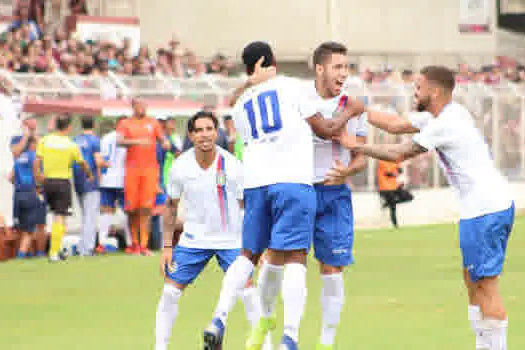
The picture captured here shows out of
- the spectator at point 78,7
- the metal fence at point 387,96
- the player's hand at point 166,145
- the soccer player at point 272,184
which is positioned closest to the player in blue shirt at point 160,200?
the player's hand at point 166,145

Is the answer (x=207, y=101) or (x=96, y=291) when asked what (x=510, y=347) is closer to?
(x=96, y=291)

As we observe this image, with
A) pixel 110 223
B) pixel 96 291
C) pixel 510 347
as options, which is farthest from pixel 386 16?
→ pixel 510 347

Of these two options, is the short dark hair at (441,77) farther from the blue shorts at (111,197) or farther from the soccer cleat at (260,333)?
the blue shorts at (111,197)

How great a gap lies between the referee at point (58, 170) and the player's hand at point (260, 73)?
423 inches

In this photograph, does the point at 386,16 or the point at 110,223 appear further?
the point at 386,16

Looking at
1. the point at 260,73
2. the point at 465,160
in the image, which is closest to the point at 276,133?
the point at 260,73

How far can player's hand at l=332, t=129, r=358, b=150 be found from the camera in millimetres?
9234

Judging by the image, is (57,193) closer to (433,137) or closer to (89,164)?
(89,164)

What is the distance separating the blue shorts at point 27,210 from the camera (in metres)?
20.1

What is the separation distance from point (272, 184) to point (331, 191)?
90 centimetres

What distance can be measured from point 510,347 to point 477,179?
222 centimetres

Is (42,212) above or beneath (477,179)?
beneath

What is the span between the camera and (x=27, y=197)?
20.2 m

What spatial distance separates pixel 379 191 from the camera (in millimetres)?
26500
